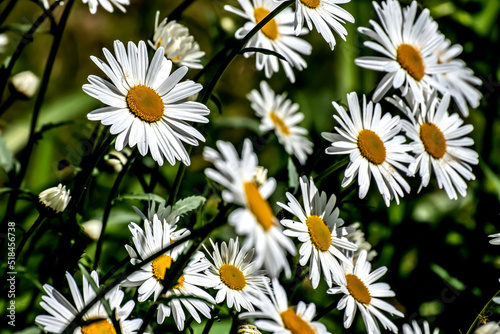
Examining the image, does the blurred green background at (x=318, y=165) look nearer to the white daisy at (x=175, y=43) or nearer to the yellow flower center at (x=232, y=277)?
the white daisy at (x=175, y=43)

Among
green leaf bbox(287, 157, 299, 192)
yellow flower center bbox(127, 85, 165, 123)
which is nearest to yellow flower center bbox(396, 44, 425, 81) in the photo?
green leaf bbox(287, 157, 299, 192)

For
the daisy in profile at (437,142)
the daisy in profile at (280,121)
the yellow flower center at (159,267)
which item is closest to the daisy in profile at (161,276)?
the yellow flower center at (159,267)

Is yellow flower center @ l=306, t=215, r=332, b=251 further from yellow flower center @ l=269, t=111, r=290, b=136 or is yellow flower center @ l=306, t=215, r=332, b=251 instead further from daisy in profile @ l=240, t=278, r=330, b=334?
yellow flower center @ l=269, t=111, r=290, b=136

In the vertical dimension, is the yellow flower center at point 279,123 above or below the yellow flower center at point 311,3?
below

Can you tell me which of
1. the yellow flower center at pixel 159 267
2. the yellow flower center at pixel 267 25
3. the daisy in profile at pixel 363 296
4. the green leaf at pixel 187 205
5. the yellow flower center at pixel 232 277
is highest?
the yellow flower center at pixel 267 25

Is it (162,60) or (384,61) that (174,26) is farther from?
(384,61)

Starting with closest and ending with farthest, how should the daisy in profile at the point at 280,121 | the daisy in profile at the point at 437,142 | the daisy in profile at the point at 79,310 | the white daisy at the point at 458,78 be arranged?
1. the daisy in profile at the point at 79,310
2. the daisy in profile at the point at 437,142
3. the white daisy at the point at 458,78
4. the daisy in profile at the point at 280,121
